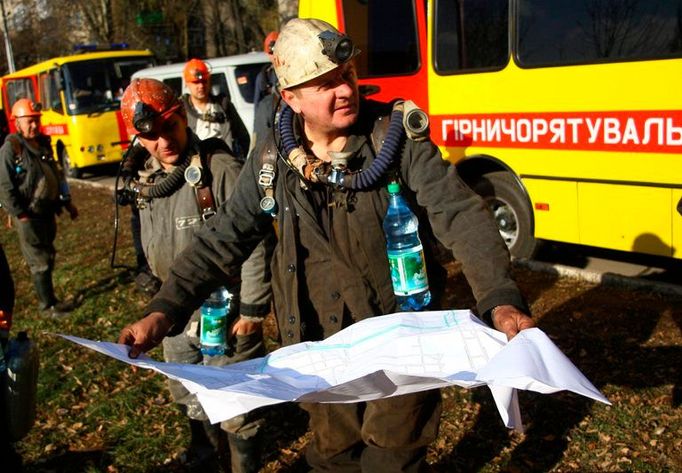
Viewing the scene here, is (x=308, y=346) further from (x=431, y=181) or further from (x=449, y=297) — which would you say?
(x=449, y=297)

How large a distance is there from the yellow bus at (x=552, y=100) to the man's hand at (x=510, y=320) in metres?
3.92

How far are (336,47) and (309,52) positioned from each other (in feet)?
0.31

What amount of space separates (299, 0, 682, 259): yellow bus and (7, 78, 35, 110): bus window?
47.4ft

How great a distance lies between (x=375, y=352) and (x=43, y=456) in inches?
123

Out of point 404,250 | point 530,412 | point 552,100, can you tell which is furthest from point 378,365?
point 552,100

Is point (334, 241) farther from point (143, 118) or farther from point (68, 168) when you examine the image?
point (68, 168)

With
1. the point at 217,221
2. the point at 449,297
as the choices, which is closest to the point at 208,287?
the point at 217,221

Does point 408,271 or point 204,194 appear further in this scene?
point 204,194

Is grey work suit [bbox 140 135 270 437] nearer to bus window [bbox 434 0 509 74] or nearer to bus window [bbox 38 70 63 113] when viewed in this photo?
bus window [bbox 434 0 509 74]

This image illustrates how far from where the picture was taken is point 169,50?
28578mm

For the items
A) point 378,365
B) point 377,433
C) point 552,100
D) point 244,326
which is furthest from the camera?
point 552,100

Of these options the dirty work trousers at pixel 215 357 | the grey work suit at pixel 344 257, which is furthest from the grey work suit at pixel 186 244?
the grey work suit at pixel 344 257

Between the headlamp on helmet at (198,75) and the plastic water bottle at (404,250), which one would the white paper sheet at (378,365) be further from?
the headlamp on helmet at (198,75)

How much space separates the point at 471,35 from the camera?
268 inches
